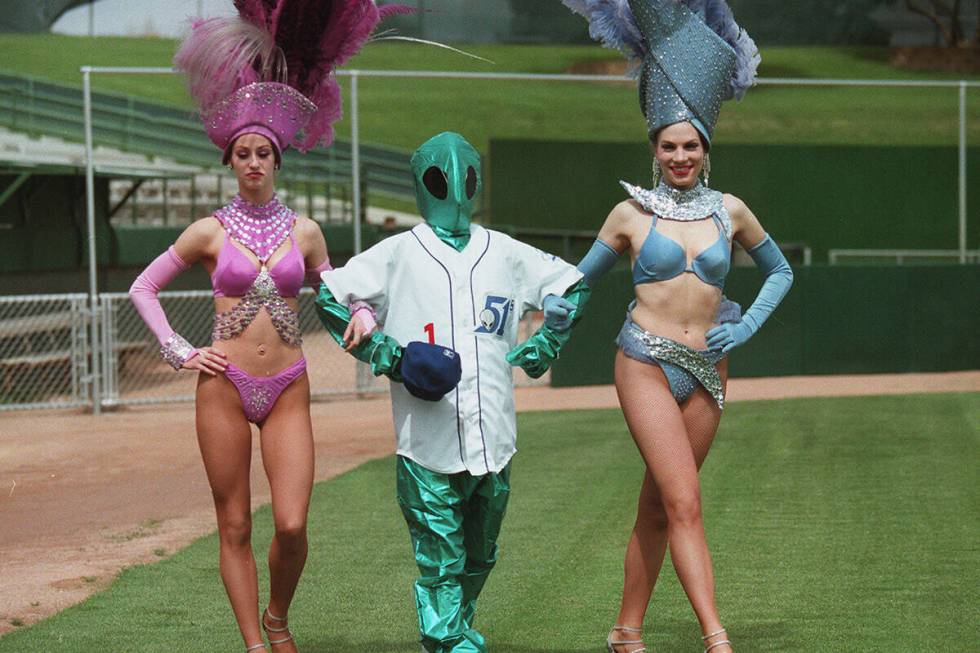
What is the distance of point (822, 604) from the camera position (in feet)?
19.8

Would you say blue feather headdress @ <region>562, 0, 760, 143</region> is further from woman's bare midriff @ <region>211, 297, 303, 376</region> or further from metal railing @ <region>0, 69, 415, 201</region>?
metal railing @ <region>0, 69, 415, 201</region>

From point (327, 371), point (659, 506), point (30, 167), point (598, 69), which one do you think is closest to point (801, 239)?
point (598, 69)

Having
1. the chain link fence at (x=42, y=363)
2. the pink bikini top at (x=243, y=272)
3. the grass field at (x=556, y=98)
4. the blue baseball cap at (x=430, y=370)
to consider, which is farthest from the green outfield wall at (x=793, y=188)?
the blue baseball cap at (x=430, y=370)

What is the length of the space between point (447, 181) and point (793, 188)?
21.6m

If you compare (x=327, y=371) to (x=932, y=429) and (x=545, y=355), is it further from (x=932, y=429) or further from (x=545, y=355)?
(x=545, y=355)

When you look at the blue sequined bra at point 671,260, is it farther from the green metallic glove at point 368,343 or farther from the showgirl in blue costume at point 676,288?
the green metallic glove at point 368,343

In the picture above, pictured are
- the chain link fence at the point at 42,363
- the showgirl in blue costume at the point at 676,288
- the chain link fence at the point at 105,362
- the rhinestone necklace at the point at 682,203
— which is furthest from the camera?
the chain link fence at the point at 42,363

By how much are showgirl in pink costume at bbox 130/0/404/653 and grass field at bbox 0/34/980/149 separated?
28.0 metres

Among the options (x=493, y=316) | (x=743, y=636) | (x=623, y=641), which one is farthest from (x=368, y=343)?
(x=743, y=636)

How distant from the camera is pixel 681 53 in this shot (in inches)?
202

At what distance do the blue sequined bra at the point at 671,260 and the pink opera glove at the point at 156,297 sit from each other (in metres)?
1.60

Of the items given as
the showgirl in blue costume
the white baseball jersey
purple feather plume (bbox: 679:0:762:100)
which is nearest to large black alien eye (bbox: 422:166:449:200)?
the white baseball jersey

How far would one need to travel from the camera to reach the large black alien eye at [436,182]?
15.6ft

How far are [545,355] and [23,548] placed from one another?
438 centimetres
